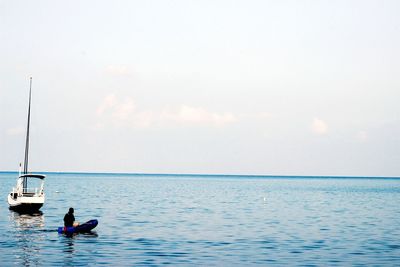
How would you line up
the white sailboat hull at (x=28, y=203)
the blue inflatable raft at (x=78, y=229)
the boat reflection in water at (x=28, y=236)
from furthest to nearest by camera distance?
1. the white sailboat hull at (x=28, y=203)
2. the blue inflatable raft at (x=78, y=229)
3. the boat reflection in water at (x=28, y=236)

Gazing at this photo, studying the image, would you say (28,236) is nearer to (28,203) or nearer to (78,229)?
(78,229)

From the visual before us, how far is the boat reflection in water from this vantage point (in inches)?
1452

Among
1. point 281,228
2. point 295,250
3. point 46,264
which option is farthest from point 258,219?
point 46,264

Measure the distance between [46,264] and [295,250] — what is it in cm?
1742

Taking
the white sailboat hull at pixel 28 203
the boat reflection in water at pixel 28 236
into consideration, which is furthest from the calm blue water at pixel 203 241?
the white sailboat hull at pixel 28 203

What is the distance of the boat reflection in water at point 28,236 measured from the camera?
3688 centimetres

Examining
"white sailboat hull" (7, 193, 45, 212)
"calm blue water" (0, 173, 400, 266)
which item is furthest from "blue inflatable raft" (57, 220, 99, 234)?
"white sailboat hull" (7, 193, 45, 212)

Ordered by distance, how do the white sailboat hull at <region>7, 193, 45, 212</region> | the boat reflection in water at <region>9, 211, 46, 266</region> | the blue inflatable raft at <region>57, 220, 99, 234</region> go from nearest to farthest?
the boat reflection in water at <region>9, 211, 46, 266</region> → the blue inflatable raft at <region>57, 220, 99, 234</region> → the white sailboat hull at <region>7, 193, 45, 212</region>

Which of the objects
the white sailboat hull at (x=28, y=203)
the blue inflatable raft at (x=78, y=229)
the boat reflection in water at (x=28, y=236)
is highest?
the white sailboat hull at (x=28, y=203)

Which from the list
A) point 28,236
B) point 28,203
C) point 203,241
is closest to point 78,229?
point 28,236

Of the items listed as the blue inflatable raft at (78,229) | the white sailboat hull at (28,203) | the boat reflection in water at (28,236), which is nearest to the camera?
the boat reflection in water at (28,236)

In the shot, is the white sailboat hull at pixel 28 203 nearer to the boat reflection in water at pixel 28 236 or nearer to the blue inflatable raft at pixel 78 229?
the boat reflection in water at pixel 28 236

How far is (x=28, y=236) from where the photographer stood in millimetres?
49094

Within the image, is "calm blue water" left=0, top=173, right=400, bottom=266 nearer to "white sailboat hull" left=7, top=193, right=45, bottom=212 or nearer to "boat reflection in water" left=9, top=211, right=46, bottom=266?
"boat reflection in water" left=9, top=211, right=46, bottom=266
